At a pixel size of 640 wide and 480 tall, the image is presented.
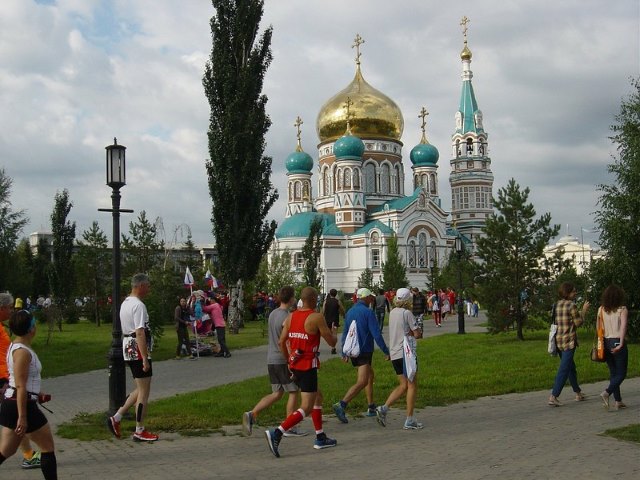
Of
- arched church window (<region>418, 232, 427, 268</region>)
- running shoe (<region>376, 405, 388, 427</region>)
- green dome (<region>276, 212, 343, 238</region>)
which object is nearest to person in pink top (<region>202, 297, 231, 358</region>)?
running shoe (<region>376, 405, 388, 427</region>)

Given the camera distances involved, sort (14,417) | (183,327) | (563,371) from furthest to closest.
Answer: (183,327) < (563,371) < (14,417)

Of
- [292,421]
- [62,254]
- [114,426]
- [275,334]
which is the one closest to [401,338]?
[275,334]

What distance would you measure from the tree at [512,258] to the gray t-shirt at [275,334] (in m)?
11.4

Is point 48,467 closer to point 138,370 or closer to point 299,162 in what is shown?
point 138,370

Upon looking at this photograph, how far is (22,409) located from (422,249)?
59687 millimetres

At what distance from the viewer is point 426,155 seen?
71188 mm

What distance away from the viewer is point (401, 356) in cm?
890

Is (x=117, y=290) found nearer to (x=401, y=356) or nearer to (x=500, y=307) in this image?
(x=401, y=356)

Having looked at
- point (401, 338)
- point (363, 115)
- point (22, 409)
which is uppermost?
point (363, 115)

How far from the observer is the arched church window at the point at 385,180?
68.7 meters

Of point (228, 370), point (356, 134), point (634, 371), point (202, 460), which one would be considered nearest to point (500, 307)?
point (634, 371)

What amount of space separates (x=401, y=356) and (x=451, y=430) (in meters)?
1.03

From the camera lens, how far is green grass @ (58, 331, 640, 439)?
912cm

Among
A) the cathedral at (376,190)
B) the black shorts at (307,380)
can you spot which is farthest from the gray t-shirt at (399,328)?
the cathedral at (376,190)
